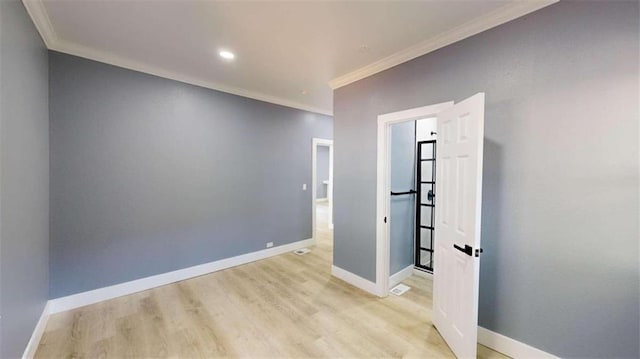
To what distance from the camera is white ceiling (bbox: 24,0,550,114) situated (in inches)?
74.6

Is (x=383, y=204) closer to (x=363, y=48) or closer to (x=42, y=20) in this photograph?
(x=363, y=48)

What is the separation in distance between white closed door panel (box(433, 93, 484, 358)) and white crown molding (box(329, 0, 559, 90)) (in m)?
0.73

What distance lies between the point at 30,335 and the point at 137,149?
1937mm

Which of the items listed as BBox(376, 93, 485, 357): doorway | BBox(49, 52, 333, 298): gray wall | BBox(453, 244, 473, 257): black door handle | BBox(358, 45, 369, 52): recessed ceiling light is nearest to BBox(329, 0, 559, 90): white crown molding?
BBox(358, 45, 369, 52): recessed ceiling light

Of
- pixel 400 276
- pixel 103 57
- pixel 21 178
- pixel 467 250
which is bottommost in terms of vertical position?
pixel 400 276

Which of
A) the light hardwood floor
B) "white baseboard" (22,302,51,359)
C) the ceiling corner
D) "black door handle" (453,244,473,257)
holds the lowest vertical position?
the light hardwood floor

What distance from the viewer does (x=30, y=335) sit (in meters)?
1.93

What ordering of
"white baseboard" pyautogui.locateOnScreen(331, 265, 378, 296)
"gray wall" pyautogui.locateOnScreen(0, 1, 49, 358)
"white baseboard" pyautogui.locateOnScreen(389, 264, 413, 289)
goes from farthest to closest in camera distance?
1. "white baseboard" pyautogui.locateOnScreen(389, 264, 413, 289)
2. "white baseboard" pyautogui.locateOnScreen(331, 265, 378, 296)
3. "gray wall" pyautogui.locateOnScreen(0, 1, 49, 358)

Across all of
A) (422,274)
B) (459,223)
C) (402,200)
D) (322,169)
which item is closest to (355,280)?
(422,274)

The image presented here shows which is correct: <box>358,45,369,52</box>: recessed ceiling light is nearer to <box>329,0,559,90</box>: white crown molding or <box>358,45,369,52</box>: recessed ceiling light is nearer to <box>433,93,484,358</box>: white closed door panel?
<box>329,0,559,90</box>: white crown molding

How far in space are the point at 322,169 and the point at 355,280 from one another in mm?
7494

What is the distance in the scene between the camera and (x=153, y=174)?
310 cm

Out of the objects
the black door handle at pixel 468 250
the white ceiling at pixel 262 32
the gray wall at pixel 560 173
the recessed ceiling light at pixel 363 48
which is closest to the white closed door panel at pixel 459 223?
the black door handle at pixel 468 250

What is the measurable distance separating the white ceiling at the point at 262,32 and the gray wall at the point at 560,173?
322mm
